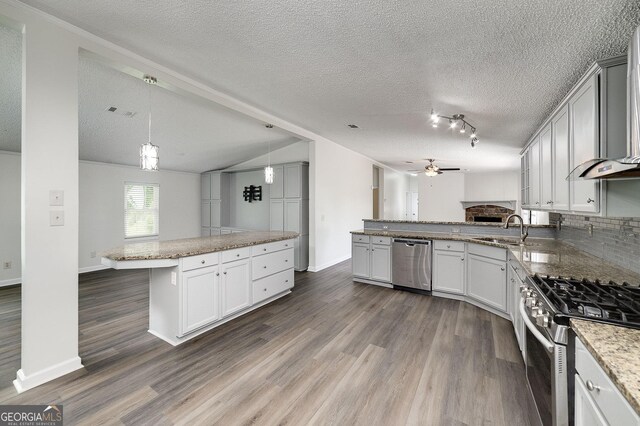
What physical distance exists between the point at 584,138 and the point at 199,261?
3.42 meters

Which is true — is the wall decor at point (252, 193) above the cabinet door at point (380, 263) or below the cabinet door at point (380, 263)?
above

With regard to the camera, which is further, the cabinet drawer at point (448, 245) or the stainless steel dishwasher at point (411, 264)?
the stainless steel dishwasher at point (411, 264)

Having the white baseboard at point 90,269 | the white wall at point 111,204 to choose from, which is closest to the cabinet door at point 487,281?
the white wall at point 111,204

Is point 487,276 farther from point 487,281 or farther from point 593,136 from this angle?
point 593,136

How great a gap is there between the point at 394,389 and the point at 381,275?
2532 millimetres

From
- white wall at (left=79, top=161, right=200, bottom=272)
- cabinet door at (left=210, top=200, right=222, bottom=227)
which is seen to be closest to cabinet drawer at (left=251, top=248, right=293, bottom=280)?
cabinet door at (left=210, top=200, right=222, bottom=227)

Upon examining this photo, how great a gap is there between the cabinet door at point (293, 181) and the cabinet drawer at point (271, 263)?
5.95ft

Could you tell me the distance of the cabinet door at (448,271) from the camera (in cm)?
373

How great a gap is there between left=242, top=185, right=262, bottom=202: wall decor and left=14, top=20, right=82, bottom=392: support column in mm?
4407

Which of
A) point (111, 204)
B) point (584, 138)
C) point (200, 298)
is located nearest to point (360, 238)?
point (200, 298)

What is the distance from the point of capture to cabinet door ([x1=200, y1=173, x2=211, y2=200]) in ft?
24.5

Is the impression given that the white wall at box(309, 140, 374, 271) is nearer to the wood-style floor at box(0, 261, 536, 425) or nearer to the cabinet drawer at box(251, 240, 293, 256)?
the cabinet drawer at box(251, 240, 293, 256)

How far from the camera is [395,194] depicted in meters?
10.7

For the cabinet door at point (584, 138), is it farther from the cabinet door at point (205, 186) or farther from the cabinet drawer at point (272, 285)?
the cabinet door at point (205, 186)
